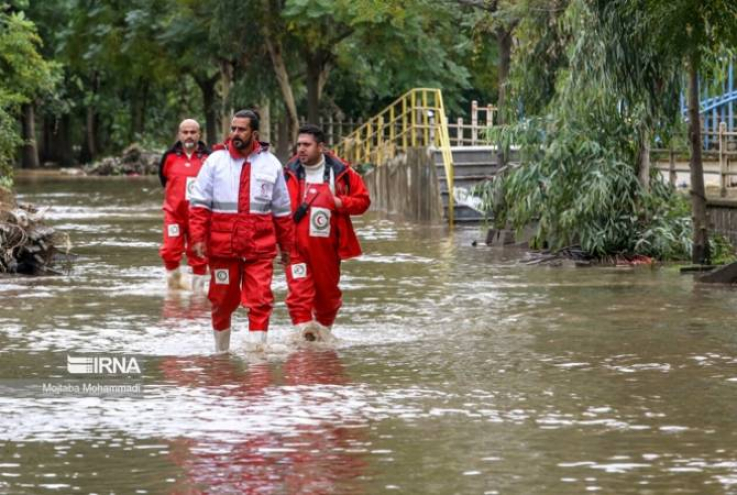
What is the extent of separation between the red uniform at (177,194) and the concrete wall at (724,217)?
733 centimetres

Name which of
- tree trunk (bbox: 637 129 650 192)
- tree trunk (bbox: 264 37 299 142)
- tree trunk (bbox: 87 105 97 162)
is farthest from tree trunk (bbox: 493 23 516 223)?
tree trunk (bbox: 87 105 97 162)

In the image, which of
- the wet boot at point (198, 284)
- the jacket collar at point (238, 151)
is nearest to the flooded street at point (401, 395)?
the wet boot at point (198, 284)

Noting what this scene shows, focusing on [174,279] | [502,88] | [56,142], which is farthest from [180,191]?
[56,142]

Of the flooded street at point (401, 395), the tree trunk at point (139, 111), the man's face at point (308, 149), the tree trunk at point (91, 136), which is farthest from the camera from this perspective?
the tree trunk at point (91, 136)

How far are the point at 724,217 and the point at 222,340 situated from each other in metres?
11.2

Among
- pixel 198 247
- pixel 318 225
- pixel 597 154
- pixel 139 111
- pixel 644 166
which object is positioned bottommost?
pixel 198 247

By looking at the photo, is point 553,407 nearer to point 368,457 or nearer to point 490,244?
point 368,457

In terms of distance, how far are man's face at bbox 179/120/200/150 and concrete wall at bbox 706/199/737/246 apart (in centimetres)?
748

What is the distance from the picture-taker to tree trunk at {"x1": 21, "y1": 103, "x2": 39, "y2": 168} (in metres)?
76.6

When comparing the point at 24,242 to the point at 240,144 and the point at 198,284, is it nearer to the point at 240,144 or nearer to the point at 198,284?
the point at 198,284

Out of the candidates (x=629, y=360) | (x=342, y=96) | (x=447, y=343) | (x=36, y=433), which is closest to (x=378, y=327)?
(x=447, y=343)

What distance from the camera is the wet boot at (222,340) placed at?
12961 millimetres

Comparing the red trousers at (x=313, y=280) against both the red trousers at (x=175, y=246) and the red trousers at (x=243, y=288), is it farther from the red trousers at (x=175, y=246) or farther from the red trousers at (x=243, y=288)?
the red trousers at (x=175, y=246)

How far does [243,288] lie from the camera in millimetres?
12867
